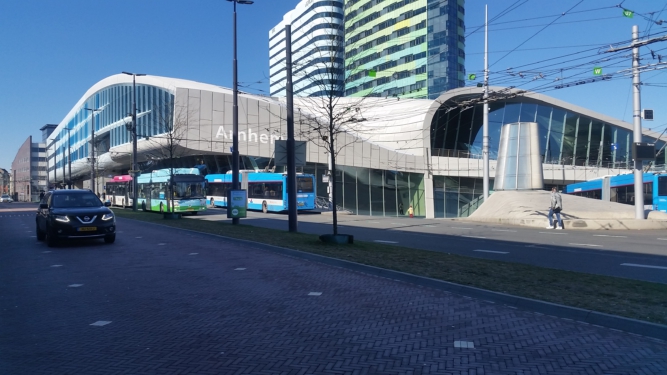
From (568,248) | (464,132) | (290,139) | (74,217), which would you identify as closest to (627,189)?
(568,248)

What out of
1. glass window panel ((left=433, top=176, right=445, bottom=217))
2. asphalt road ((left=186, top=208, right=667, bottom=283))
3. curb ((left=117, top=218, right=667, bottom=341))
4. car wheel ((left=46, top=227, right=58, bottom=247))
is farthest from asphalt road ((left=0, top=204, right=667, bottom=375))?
glass window panel ((left=433, top=176, right=445, bottom=217))

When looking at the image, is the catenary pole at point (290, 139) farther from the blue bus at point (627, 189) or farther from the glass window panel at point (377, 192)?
the glass window panel at point (377, 192)

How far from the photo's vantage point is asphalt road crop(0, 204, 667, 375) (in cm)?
499

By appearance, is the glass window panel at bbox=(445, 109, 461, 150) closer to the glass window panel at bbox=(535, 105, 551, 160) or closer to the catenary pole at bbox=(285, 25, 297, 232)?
the glass window panel at bbox=(535, 105, 551, 160)

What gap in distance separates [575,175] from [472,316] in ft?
175

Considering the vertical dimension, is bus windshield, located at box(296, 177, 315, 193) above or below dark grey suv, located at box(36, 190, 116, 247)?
above

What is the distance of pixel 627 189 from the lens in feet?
107

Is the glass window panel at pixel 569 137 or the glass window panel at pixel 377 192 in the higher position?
the glass window panel at pixel 569 137

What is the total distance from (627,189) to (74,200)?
31.4 m

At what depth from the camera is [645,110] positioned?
2273 cm

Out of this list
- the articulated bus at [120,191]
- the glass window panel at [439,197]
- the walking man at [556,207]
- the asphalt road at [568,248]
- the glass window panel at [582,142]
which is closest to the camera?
the asphalt road at [568,248]

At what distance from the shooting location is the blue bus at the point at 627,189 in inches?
1164

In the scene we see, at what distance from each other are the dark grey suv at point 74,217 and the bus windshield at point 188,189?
56.2ft

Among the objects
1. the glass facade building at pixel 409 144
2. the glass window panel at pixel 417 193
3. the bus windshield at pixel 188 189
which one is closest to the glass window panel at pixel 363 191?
the glass facade building at pixel 409 144
